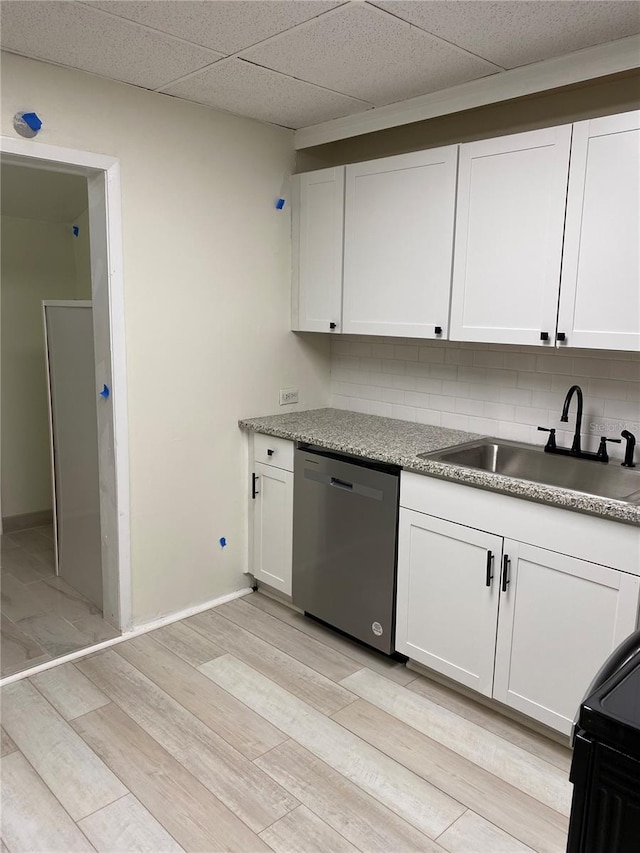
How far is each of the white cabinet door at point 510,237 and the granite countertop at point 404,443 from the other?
1.70 ft

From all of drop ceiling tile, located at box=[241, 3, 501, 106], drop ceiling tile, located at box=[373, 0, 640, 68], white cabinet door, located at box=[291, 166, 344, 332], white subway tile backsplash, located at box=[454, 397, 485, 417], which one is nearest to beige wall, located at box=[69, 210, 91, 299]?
white cabinet door, located at box=[291, 166, 344, 332]

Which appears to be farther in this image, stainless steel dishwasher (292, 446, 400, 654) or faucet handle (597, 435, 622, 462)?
stainless steel dishwasher (292, 446, 400, 654)

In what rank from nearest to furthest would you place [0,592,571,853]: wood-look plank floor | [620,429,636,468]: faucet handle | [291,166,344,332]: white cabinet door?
[0,592,571,853]: wood-look plank floor
[620,429,636,468]: faucet handle
[291,166,344,332]: white cabinet door

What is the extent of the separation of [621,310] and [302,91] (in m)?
1.54

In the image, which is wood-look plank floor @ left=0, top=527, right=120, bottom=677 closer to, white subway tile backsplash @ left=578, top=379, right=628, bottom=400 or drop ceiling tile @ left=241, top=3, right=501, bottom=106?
white subway tile backsplash @ left=578, top=379, right=628, bottom=400

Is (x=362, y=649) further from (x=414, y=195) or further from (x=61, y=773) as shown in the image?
(x=414, y=195)

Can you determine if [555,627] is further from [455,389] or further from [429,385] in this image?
[429,385]

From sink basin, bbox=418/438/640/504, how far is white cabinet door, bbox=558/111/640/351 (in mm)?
505

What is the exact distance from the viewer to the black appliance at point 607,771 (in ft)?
3.01

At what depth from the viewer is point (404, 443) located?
2.83 meters

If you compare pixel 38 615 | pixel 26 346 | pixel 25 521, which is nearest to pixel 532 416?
pixel 38 615

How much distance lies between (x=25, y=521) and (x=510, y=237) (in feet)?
11.3

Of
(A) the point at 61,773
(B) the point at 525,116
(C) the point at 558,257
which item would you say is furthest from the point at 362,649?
(B) the point at 525,116

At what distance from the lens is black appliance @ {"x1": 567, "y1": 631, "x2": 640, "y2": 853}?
0.92 meters
